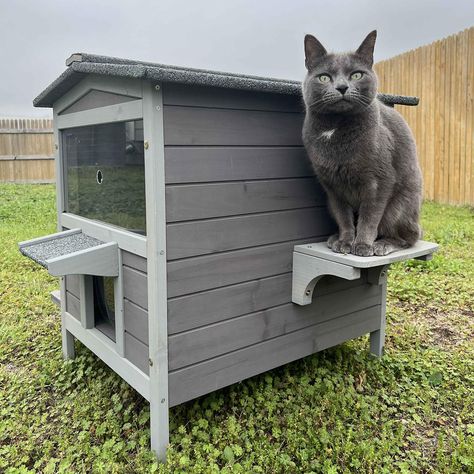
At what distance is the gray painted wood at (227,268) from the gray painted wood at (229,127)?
0.41m

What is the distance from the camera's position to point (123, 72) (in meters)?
1.49

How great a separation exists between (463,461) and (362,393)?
21.7 inches

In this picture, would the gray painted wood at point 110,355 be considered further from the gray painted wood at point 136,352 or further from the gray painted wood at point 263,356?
the gray painted wood at point 263,356

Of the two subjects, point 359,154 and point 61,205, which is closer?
point 359,154

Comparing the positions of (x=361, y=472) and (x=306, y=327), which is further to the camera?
(x=306, y=327)

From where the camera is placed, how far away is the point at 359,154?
1.71m

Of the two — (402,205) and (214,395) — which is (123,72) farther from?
(214,395)

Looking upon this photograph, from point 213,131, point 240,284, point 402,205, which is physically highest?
point 213,131

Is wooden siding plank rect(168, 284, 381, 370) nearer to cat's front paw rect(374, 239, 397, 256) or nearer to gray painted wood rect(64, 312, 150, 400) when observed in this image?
gray painted wood rect(64, 312, 150, 400)

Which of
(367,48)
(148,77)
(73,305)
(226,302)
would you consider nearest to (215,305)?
(226,302)

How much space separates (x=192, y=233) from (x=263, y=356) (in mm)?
653

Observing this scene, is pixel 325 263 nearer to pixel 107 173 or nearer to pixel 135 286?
pixel 135 286

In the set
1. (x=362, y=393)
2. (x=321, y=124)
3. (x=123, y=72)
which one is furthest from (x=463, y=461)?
(x=123, y=72)

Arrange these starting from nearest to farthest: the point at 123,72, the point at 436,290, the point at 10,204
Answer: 1. the point at 123,72
2. the point at 436,290
3. the point at 10,204
